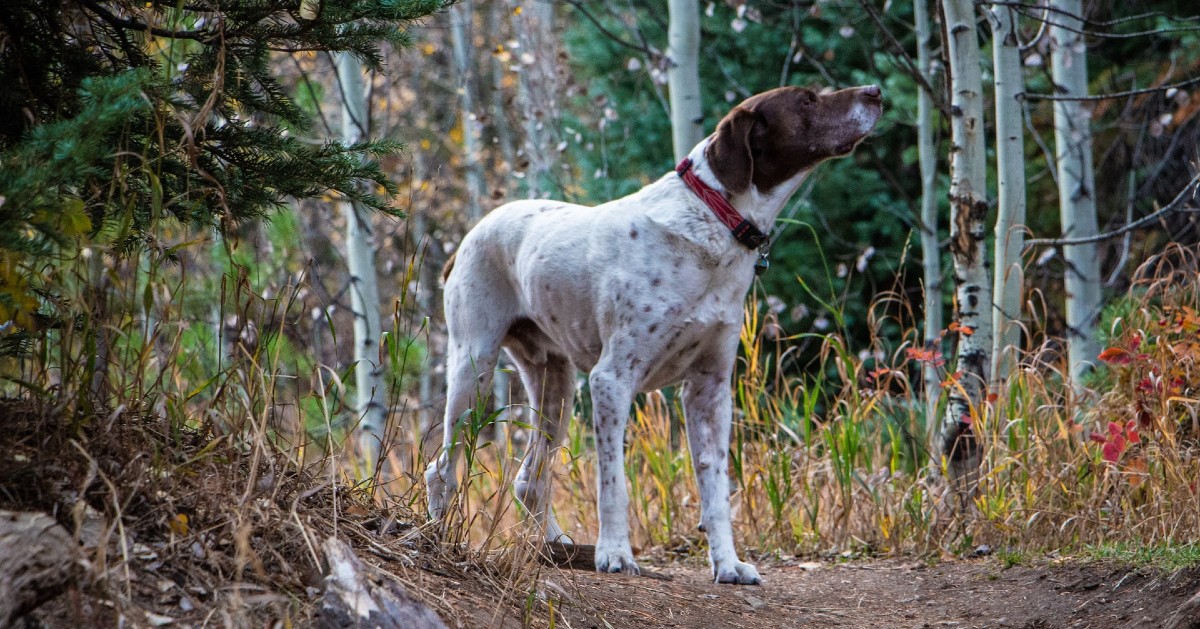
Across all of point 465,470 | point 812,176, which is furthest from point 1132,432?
point 812,176

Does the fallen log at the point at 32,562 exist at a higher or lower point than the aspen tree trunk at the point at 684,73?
lower

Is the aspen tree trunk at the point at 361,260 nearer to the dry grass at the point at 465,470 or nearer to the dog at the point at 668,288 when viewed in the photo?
the dry grass at the point at 465,470

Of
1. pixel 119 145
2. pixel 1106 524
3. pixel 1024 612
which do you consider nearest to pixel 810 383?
pixel 1106 524

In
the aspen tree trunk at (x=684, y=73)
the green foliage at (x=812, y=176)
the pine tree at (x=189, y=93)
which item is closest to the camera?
the pine tree at (x=189, y=93)

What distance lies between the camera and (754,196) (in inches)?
157

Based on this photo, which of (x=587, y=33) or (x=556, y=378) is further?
(x=587, y=33)

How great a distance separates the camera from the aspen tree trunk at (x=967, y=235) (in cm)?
460

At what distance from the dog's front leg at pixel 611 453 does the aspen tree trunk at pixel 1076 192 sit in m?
3.34

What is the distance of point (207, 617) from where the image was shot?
2.05m

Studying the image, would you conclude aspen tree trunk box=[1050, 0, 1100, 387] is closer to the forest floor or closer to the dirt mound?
the forest floor

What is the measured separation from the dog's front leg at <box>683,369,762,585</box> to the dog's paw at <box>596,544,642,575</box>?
1.03ft

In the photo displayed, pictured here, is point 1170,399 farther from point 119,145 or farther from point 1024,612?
point 119,145

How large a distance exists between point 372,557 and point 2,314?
1.02m

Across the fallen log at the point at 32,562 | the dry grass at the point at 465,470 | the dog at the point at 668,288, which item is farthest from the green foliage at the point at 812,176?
the fallen log at the point at 32,562
